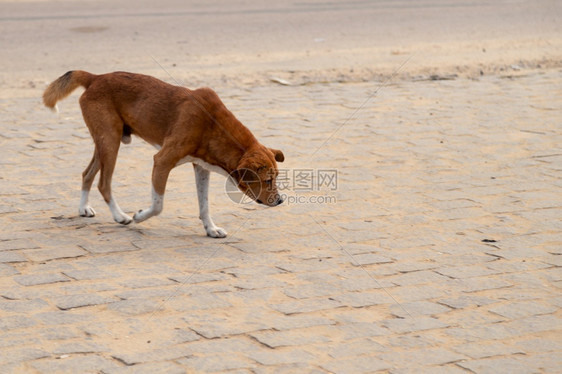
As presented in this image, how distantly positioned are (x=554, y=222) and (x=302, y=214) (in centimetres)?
207

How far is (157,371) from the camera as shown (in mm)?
4359

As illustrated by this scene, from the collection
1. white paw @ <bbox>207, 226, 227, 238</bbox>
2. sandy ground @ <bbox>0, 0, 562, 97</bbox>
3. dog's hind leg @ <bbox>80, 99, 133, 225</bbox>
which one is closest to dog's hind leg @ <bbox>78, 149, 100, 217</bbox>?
dog's hind leg @ <bbox>80, 99, 133, 225</bbox>

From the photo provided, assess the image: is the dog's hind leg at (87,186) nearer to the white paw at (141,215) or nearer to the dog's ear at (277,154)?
the white paw at (141,215)

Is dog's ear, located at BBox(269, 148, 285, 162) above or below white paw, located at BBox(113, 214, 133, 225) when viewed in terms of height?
above

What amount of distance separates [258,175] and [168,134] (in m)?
0.80

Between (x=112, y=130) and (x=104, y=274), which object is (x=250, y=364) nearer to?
(x=104, y=274)

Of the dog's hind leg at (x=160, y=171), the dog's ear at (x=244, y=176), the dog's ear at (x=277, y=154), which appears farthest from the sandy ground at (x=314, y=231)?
the dog's ear at (x=277, y=154)

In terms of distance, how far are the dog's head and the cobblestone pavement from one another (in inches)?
15.8

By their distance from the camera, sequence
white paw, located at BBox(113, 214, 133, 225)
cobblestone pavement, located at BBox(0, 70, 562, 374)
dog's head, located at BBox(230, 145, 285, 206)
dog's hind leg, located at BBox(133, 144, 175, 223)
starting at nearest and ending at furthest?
cobblestone pavement, located at BBox(0, 70, 562, 374) → dog's head, located at BBox(230, 145, 285, 206) → dog's hind leg, located at BBox(133, 144, 175, 223) → white paw, located at BBox(113, 214, 133, 225)

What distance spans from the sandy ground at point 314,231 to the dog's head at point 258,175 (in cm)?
40

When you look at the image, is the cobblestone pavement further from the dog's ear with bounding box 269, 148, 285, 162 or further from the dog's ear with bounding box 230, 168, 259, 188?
the dog's ear with bounding box 269, 148, 285, 162

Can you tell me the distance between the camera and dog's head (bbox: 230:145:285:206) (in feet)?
20.2

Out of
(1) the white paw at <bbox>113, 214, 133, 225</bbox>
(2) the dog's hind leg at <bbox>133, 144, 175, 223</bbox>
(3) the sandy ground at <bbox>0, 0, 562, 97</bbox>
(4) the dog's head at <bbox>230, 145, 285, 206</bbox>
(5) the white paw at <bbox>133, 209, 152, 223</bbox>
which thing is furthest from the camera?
(3) the sandy ground at <bbox>0, 0, 562, 97</bbox>

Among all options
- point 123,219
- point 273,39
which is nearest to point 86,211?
point 123,219
